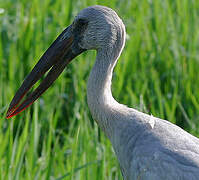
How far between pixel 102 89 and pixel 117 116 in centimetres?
18

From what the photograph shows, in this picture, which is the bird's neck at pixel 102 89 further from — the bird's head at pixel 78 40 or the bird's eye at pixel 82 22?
the bird's eye at pixel 82 22

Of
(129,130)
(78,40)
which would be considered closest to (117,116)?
(129,130)

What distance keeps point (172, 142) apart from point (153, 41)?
248 cm

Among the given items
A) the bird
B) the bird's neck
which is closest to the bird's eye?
the bird

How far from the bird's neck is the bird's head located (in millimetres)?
64

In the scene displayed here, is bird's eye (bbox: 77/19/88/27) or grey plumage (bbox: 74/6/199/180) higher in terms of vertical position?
bird's eye (bbox: 77/19/88/27)

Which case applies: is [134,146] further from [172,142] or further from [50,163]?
[50,163]

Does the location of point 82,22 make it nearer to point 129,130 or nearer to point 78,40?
point 78,40

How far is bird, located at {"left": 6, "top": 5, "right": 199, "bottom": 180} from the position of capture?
289cm

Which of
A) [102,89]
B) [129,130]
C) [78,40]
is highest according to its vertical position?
[78,40]

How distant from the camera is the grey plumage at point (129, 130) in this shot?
2877 millimetres

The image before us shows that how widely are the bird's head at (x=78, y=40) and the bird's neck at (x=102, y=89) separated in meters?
0.06

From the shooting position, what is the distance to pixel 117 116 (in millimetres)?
3197

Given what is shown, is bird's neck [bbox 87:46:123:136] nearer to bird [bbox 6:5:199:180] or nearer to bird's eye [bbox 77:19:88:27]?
bird [bbox 6:5:199:180]
